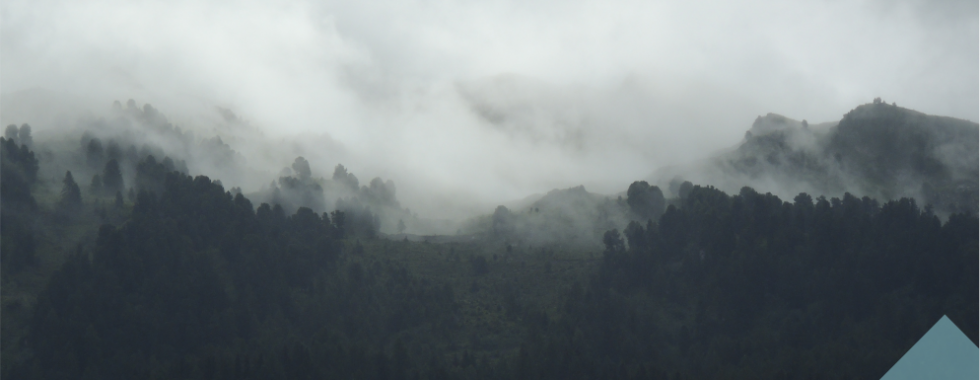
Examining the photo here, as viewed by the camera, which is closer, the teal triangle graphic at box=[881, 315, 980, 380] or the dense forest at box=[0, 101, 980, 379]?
the teal triangle graphic at box=[881, 315, 980, 380]

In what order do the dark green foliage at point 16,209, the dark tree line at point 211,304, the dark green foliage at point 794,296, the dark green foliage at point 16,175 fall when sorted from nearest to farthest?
the dark tree line at point 211,304 → the dark green foliage at point 794,296 → the dark green foliage at point 16,209 → the dark green foliage at point 16,175

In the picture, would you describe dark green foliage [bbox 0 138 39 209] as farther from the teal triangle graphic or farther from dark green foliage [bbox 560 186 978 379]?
the teal triangle graphic

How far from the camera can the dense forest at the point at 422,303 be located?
512ft

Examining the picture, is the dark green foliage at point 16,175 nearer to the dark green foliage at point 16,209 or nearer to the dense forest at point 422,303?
the dark green foliage at point 16,209

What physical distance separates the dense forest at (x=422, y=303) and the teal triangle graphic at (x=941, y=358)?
298cm

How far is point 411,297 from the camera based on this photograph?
630ft

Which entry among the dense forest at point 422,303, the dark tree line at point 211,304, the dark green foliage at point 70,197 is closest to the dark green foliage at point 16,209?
the dense forest at point 422,303

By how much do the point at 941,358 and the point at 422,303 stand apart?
106470 millimetres

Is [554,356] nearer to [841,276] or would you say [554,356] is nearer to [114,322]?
[841,276]

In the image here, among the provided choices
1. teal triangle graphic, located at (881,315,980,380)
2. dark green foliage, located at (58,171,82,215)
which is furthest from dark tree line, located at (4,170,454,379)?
teal triangle graphic, located at (881,315,980,380)

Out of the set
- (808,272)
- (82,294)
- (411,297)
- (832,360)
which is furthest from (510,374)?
(82,294)

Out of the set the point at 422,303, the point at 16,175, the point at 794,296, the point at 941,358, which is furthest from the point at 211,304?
the point at 941,358

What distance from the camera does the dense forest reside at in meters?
156

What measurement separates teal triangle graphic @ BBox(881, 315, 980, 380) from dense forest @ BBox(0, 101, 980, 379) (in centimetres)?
298
